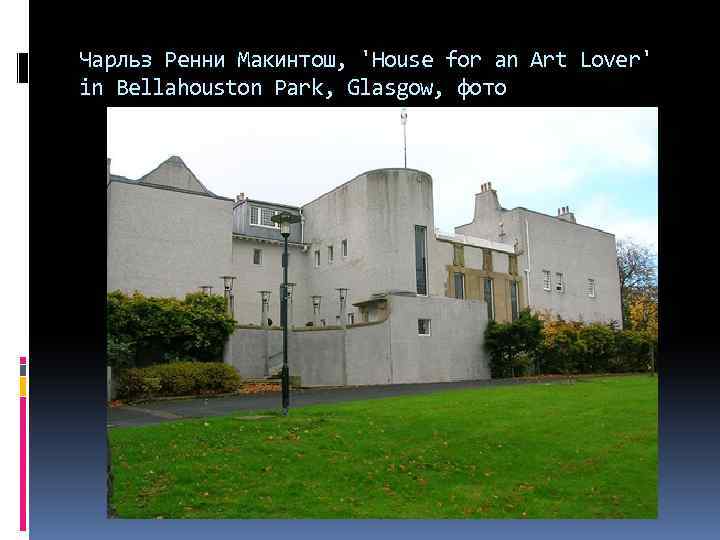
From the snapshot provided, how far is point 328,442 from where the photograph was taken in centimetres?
1000

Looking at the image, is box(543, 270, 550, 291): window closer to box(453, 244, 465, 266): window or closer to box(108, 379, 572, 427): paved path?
box(453, 244, 465, 266): window

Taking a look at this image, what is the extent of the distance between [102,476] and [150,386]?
10731mm

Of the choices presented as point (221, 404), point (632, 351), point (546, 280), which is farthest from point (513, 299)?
point (221, 404)

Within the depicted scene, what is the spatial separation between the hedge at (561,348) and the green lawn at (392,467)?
1495 centimetres

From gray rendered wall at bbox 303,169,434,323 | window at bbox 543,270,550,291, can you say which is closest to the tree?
window at bbox 543,270,550,291

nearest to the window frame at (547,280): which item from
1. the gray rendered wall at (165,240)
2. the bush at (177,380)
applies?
the gray rendered wall at (165,240)

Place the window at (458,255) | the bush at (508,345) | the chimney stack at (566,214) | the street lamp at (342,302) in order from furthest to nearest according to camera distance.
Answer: the chimney stack at (566,214) < the window at (458,255) < the bush at (508,345) < the street lamp at (342,302)

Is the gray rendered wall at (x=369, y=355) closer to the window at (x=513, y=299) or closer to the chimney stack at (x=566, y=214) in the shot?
the window at (x=513, y=299)

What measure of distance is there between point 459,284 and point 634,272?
15.7 meters

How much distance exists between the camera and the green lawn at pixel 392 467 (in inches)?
308

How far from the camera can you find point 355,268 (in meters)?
28.5

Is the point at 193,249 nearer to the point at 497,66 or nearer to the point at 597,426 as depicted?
the point at 597,426

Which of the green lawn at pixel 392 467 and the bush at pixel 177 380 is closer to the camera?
the green lawn at pixel 392 467

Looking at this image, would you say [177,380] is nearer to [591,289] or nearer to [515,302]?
[515,302]
